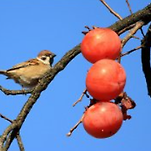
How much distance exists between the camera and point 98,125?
185cm

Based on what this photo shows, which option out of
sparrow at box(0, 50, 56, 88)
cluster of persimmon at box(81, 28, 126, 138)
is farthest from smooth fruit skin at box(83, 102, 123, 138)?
sparrow at box(0, 50, 56, 88)

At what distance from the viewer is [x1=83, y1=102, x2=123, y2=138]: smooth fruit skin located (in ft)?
5.99

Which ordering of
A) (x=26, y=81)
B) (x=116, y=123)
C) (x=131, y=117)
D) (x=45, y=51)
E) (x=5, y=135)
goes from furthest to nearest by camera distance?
(x=45, y=51) → (x=26, y=81) → (x=5, y=135) → (x=131, y=117) → (x=116, y=123)

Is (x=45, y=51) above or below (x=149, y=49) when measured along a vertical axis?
above

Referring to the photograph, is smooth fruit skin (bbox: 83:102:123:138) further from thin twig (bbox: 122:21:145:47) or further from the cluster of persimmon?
thin twig (bbox: 122:21:145:47)

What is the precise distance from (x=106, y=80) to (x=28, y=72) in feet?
18.5

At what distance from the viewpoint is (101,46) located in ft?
6.54

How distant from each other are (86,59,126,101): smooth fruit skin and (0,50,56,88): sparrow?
17.3 feet

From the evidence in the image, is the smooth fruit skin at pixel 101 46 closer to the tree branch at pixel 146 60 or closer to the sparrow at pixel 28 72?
the tree branch at pixel 146 60

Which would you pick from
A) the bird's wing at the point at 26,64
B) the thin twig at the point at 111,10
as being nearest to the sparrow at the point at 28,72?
the bird's wing at the point at 26,64

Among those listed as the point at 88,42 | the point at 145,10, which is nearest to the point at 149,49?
the point at 145,10

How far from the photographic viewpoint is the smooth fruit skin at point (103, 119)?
1.83m

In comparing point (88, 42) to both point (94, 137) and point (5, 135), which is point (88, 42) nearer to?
point (94, 137)

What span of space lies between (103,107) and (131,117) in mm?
187
